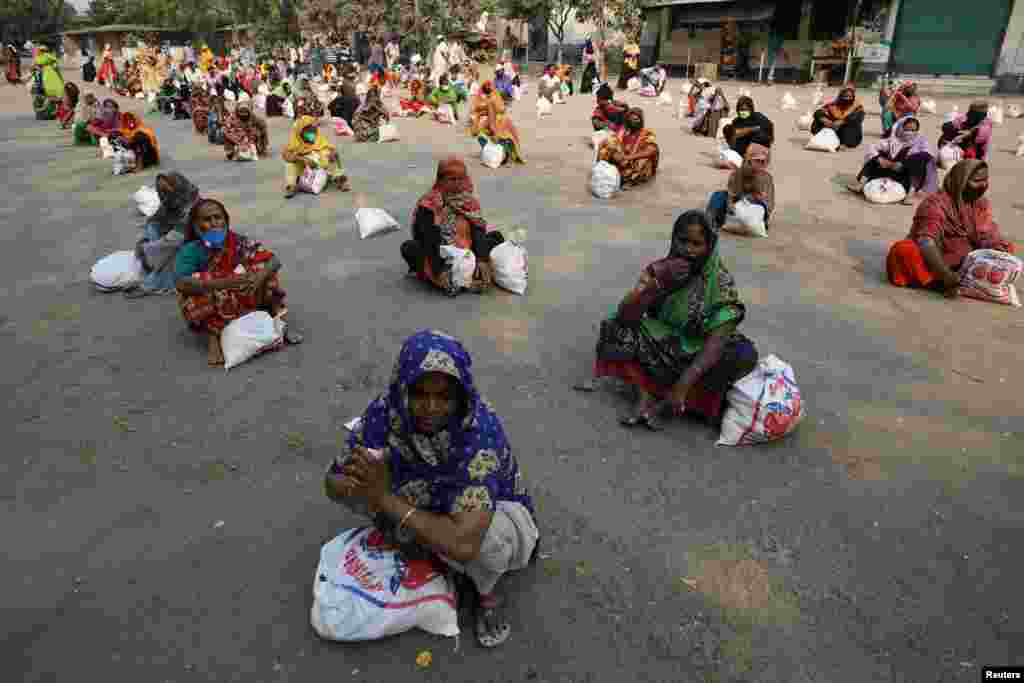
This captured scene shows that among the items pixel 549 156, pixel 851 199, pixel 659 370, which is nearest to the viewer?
pixel 659 370

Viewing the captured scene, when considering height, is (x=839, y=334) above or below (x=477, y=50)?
below

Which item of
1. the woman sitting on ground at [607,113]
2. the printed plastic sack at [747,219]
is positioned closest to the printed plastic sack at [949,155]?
the printed plastic sack at [747,219]

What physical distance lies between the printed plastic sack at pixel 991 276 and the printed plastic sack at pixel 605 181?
14.2ft

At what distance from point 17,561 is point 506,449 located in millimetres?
2105

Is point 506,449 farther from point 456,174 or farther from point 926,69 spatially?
point 926,69

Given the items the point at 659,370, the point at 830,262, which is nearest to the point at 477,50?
the point at 830,262

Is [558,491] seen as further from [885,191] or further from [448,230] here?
[885,191]

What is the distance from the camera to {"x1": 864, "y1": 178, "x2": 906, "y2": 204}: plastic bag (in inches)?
Result: 328

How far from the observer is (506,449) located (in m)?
2.22

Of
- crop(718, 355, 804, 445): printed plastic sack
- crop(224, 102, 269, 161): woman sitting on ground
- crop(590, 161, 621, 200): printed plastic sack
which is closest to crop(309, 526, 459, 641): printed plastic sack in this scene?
crop(718, 355, 804, 445): printed plastic sack

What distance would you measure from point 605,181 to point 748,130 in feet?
10.7

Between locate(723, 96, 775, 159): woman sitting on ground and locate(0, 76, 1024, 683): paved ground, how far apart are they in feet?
15.3

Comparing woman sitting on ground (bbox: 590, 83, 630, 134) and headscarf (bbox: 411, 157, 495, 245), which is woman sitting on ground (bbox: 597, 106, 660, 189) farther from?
headscarf (bbox: 411, 157, 495, 245)

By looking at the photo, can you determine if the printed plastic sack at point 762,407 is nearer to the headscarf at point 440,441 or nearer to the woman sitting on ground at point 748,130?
the headscarf at point 440,441
